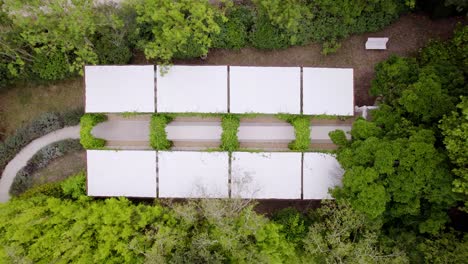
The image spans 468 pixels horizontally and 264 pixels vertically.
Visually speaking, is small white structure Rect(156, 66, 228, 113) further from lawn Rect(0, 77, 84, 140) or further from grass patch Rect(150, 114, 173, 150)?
lawn Rect(0, 77, 84, 140)

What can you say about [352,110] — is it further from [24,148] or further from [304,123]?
[24,148]

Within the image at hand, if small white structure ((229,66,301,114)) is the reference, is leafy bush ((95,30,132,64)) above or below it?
above

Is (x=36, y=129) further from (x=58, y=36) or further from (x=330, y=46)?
(x=330, y=46)

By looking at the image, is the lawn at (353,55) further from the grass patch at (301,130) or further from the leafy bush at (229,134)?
the leafy bush at (229,134)

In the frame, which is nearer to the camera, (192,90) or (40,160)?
(192,90)

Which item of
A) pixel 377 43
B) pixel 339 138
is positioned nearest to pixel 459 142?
pixel 339 138

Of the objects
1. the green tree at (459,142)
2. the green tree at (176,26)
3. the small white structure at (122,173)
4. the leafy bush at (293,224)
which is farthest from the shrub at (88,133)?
the green tree at (459,142)

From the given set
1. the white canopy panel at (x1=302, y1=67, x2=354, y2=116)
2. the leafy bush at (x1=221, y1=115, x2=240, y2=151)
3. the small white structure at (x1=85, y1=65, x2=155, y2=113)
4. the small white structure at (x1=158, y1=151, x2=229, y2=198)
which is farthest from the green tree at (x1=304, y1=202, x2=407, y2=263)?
the small white structure at (x1=85, y1=65, x2=155, y2=113)
